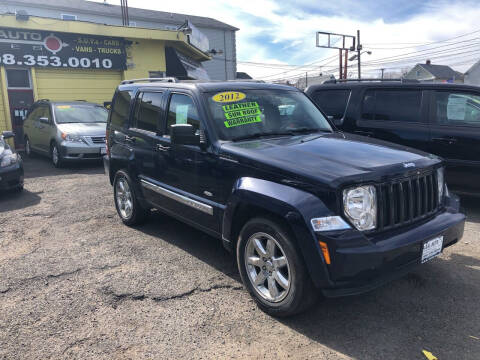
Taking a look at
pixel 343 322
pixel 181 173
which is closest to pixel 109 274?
pixel 181 173

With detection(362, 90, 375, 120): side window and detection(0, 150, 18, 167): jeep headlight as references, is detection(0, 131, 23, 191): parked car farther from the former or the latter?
detection(362, 90, 375, 120): side window

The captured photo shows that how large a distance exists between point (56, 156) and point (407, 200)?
9362mm

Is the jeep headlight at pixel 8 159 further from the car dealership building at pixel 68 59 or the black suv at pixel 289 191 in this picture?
the car dealership building at pixel 68 59

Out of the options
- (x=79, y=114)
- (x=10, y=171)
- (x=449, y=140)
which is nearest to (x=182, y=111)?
(x=449, y=140)

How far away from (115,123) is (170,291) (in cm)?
A: 292

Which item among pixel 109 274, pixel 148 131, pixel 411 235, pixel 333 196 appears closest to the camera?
pixel 333 196

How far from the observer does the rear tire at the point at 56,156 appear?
9891 mm

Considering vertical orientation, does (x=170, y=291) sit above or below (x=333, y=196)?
below

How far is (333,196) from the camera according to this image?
8.82 ft

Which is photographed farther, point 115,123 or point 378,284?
point 115,123

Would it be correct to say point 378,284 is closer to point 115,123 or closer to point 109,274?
point 109,274

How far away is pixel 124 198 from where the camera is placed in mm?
5441

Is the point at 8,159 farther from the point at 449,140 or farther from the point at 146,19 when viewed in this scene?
the point at 146,19

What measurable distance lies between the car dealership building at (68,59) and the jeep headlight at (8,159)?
7.64m
